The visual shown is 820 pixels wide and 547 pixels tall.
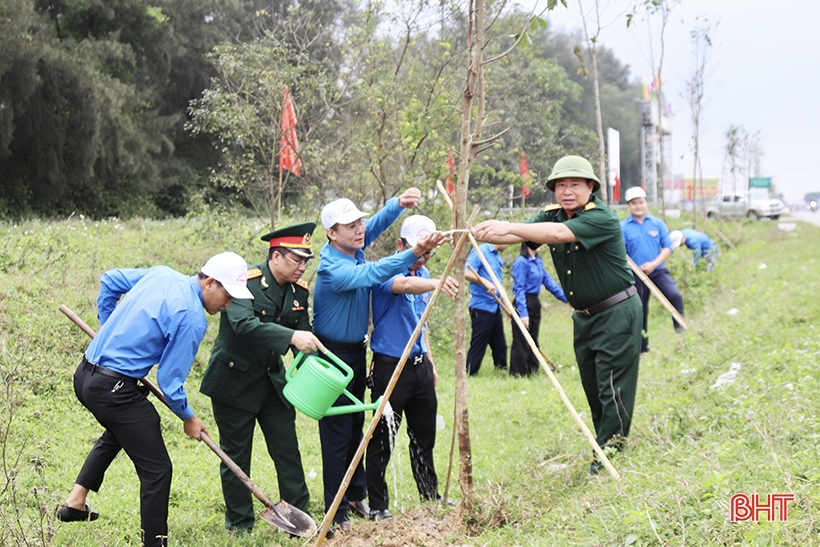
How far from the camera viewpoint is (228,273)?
12.4 ft

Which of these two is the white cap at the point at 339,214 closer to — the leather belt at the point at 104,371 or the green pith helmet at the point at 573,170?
the green pith helmet at the point at 573,170

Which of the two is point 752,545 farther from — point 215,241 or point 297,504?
point 215,241

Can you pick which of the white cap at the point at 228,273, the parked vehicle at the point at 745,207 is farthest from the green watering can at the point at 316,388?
the parked vehicle at the point at 745,207

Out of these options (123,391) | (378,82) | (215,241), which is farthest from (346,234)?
(215,241)

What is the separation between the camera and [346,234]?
4523 millimetres

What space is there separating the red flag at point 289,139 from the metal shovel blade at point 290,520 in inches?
270


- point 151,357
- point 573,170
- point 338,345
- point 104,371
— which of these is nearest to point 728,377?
point 573,170

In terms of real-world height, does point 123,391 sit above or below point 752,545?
above

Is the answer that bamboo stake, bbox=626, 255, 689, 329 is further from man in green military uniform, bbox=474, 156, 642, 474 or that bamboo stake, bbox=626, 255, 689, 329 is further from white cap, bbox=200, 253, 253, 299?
white cap, bbox=200, 253, 253, 299

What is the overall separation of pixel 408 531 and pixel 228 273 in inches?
70.1

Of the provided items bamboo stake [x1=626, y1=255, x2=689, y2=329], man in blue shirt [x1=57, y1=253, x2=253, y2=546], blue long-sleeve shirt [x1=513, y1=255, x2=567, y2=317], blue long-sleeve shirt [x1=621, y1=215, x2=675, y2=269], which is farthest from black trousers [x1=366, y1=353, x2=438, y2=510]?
blue long-sleeve shirt [x1=621, y1=215, x2=675, y2=269]

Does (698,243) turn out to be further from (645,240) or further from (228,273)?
(228,273)

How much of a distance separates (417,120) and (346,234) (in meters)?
5.06

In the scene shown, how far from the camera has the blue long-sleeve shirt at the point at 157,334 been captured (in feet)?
11.9
